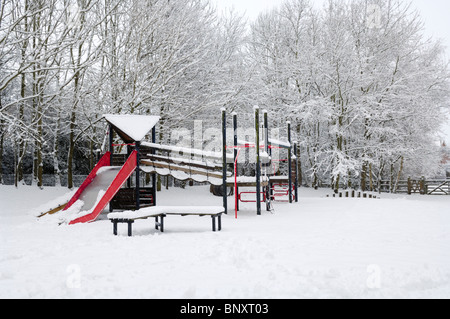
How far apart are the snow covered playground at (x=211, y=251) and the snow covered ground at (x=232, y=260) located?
1 cm

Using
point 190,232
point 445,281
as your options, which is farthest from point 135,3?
point 445,281

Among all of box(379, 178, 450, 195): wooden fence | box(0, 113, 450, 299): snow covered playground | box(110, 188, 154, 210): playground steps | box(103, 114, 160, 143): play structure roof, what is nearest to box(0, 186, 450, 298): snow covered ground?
box(0, 113, 450, 299): snow covered playground

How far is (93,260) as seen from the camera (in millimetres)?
4613

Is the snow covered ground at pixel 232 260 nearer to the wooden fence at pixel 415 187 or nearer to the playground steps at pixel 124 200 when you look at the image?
the playground steps at pixel 124 200

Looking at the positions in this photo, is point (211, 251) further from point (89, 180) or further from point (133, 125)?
point (89, 180)

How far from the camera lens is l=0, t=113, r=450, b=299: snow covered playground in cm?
348

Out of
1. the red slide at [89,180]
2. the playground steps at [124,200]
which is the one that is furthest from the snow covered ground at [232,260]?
the playground steps at [124,200]

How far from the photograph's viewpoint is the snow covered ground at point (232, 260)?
11.2ft

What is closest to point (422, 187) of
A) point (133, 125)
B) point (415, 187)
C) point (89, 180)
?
point (415, 187)

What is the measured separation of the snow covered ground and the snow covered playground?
0.04 ft

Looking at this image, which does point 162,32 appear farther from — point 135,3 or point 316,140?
point 316,140

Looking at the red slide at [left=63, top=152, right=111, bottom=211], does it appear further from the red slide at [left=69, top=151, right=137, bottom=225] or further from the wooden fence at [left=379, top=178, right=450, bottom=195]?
the wooden fence at [left=379, top=178, right=450, bottom=195]

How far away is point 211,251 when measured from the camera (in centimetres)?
504

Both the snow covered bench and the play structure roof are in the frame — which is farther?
the play structure roof
